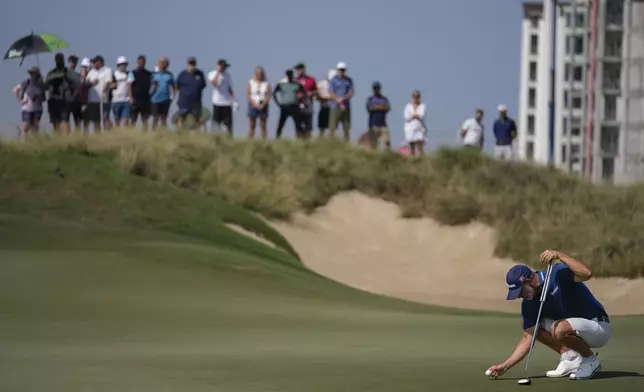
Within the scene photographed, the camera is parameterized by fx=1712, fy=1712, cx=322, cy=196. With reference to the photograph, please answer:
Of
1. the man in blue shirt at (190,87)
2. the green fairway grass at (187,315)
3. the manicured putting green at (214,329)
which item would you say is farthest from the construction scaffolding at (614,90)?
the manicured putting green at (214,329)

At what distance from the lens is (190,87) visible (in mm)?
33188

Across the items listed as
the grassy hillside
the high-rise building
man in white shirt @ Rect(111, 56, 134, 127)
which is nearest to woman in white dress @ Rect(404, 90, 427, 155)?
man in white shirt @ Rect(111, 56, 134, 127)

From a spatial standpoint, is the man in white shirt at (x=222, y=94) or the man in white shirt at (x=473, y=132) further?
the man in white shirt at (x=473, y=132)

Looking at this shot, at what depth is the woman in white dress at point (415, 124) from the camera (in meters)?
35.9

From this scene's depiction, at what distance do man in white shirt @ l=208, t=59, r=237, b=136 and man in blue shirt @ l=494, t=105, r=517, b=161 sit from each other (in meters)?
6.18

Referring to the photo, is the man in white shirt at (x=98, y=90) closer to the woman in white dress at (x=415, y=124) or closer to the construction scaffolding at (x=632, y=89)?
the woman in white dress at (x=415, y=124)

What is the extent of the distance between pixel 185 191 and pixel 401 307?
10.2 metres

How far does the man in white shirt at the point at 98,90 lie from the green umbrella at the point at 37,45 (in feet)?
3.18

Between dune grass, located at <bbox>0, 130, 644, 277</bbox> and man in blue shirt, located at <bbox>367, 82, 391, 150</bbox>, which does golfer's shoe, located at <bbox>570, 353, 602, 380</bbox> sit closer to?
dune grass, located at <bbox>0, 130, 644, 277</bbox>

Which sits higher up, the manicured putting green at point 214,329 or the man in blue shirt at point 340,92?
the man in blue shirt at point 340,92

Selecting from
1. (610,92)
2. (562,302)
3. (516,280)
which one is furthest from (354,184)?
(610,92)

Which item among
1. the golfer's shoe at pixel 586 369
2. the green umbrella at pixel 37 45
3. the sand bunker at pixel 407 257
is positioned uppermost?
the green umbrella at pixel 37 45

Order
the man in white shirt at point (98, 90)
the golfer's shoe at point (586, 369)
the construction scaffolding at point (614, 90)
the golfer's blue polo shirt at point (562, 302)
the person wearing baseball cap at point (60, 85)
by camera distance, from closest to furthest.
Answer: the golfer's blue polo shirt at point (562, 302) < the golfer's shoe at point (586, 369) < the person wearing baseball cap at point (60, 85) < the man in white shirt at point (98, 90) < the construction scaffolding at point (614, 90)

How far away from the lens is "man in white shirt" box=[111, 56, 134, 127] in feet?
109
